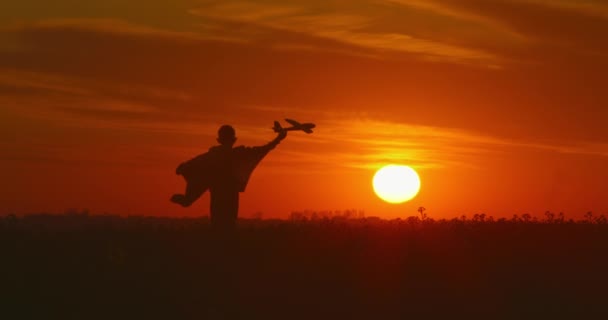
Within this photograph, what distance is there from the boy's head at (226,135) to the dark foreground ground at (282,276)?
2451 mm

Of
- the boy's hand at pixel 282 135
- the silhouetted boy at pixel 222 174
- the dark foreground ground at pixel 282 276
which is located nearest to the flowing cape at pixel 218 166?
the silhouetted boy at pixel 222 174

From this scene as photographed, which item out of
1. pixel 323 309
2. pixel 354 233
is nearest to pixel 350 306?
pixel 323 309

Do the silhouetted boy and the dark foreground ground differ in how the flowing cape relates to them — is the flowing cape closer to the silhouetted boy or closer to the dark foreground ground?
the silhouetted boy

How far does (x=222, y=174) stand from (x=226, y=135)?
796 mm

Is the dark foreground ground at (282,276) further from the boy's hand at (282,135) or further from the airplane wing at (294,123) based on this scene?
the airplane wing at (294,123)

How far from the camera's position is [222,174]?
→ 2617cm

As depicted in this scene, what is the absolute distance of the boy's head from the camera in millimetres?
25875

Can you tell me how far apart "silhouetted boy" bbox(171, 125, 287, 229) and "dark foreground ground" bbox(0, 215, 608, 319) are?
2096 mm

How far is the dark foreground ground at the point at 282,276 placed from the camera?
21859 mm

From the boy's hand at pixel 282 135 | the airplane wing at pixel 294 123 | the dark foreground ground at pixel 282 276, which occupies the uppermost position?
the airplane wing at pixel 294 123

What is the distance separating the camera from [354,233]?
23766mm

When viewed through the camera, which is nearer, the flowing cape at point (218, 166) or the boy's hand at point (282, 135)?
the flowing cape at point (218, 166)

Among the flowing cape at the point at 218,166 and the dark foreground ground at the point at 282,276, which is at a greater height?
the flowing cape at the point at 218,166

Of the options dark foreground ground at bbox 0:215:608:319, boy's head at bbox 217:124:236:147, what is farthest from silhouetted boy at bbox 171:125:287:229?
dark foreground ground at bbox 0:215:608:319
